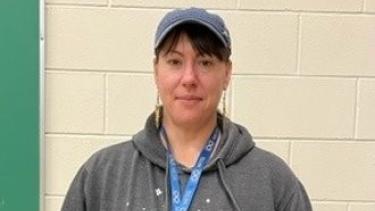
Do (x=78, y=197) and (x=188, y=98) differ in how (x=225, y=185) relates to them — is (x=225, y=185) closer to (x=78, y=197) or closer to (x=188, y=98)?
(x=188, y=98)

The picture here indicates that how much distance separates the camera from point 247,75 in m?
1.85

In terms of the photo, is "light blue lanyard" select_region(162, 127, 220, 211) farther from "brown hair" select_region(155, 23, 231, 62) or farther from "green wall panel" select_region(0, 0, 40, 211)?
"green wall panel" select_region(0, 0, 40, 211)

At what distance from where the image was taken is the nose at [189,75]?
1.13 metres

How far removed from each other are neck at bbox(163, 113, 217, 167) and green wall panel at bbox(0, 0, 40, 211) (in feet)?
2.42

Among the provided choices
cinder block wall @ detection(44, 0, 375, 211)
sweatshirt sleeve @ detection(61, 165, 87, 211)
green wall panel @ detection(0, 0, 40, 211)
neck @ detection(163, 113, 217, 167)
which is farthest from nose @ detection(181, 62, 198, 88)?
green wall panel @ detection(0, 0, 40, 211)

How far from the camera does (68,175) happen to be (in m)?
1.87

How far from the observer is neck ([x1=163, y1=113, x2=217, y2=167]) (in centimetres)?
124

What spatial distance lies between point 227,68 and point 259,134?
697mm

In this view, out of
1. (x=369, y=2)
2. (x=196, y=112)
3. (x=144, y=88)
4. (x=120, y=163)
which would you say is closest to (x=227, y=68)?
(x=196, y=112)

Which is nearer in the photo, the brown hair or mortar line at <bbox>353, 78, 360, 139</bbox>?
the brown hair

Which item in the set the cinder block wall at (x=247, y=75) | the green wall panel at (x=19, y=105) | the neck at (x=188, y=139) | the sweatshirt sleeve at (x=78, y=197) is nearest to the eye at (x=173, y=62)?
the neck at (x=188, y=139)

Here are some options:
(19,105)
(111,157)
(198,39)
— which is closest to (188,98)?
(198,39)

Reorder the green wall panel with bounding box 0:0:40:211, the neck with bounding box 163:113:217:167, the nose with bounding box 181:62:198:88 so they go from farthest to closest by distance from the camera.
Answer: the green wall panel with bounding box 0:0:40:211, the neck with bounding box 163:113:217:167, the nose with bounding box 181:62:198:88

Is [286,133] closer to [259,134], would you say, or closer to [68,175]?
[259,134]
